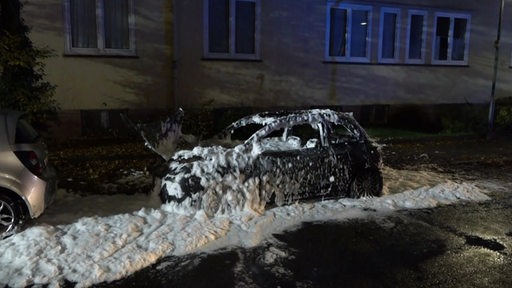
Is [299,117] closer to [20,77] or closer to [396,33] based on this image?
[20,77]

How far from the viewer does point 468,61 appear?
18.2 meters

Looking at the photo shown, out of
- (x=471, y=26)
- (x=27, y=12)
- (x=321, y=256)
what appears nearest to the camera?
(x=321, y=256)

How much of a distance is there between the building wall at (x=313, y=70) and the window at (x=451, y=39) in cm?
23

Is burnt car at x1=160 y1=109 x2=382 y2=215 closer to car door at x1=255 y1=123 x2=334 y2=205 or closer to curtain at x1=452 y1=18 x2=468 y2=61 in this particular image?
car door at x1=255 y1=123 x2=334 y2=205

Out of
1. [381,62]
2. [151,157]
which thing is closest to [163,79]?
[151,157]

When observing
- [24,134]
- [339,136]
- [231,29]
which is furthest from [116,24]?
[24,134]

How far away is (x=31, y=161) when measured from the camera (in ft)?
18.5

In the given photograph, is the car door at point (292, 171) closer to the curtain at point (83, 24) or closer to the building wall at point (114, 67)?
the building wall at point (114, 67)

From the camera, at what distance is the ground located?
842cm

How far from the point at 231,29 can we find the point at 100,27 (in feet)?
11.8

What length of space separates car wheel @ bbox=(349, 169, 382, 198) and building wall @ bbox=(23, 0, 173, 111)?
23.3ft

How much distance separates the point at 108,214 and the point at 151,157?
3.89 meters

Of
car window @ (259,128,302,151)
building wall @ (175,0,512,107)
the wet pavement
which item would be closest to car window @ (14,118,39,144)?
the wet pavement

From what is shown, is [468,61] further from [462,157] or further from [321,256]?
[321,256]
